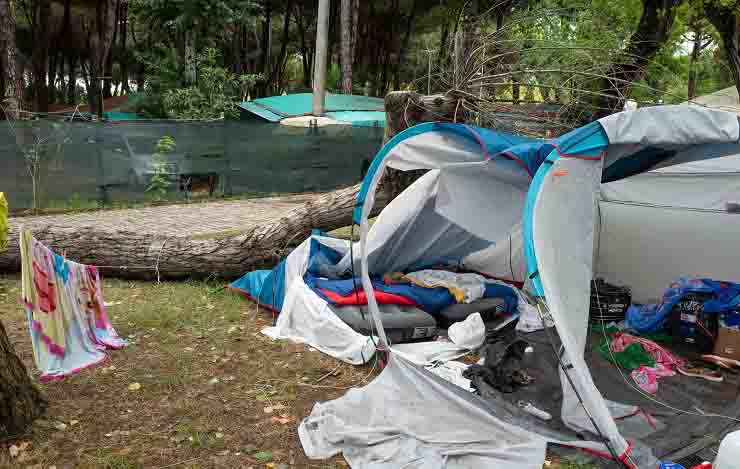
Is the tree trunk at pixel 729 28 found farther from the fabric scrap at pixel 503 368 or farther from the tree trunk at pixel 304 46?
the tree trunk at pixel 304 46

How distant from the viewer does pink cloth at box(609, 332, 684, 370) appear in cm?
457

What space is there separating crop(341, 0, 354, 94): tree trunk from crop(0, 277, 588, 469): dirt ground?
14.0 metres

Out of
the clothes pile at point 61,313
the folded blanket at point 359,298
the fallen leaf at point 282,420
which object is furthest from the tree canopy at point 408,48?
the clothes pile at point 61,313

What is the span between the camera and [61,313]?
13.5 feet

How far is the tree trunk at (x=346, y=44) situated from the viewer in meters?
17.6

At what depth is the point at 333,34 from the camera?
26031 millimetres

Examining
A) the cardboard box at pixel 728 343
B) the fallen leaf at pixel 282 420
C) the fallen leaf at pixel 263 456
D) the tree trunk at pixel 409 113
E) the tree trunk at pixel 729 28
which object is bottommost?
the fallen leaf at pixel 263 456

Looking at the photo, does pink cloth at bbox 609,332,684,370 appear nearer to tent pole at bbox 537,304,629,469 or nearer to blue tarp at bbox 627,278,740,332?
blue tarp at bbox 627,278,740,332

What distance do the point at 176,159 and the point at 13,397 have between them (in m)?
8.50

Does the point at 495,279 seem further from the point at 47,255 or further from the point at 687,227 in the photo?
the point at 47,255

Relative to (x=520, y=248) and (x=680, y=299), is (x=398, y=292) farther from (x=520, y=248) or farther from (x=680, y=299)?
(x=680, y=299)

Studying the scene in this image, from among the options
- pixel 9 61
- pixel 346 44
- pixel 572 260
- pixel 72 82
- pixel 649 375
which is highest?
pixel 346 44

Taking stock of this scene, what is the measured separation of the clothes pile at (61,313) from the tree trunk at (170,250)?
1736 mm

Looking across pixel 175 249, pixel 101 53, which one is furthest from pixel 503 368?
pixel 101 53
